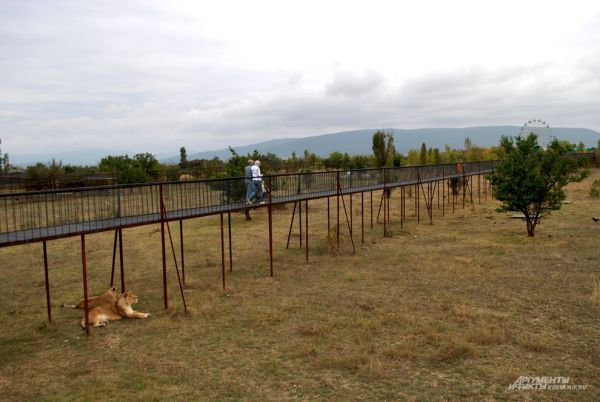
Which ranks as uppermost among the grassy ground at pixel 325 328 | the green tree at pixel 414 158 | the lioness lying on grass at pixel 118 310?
the green tree at pixel 414 158

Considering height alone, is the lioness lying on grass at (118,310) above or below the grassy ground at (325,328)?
above

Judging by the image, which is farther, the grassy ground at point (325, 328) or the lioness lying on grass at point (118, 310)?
the lioness lying on grass at point (118, 310)

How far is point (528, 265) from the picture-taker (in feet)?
44.2

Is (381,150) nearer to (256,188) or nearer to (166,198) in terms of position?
(256,188)

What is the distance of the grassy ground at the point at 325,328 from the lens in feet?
22.0

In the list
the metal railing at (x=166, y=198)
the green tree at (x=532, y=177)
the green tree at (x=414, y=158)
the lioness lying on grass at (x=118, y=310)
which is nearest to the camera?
the metal railing at (x=166, y=198)

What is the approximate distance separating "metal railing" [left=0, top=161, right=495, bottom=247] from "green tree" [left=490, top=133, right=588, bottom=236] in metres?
4.50

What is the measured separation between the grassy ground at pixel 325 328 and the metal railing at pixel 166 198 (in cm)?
202

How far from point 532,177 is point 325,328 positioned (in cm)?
1341

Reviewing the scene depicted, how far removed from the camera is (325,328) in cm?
880

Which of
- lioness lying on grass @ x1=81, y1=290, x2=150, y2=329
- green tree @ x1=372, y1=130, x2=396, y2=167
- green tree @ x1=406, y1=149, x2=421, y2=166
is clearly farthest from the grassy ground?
green tree @ x1=406, y1=149, x2=421, y2=166

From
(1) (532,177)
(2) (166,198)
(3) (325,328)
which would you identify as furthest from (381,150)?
(3) (325,328)

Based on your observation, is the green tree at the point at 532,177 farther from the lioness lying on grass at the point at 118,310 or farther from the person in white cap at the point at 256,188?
the lioness lying on grass at the point at 118,310

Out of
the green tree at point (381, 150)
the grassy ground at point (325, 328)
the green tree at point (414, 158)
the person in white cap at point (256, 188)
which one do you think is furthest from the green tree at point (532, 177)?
the green tree at point (414, 158)
